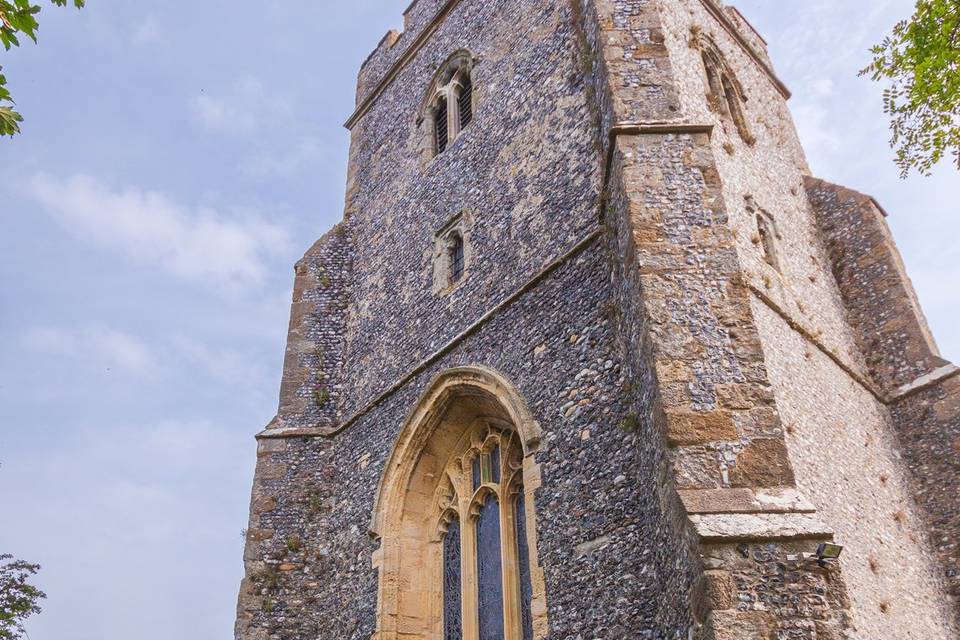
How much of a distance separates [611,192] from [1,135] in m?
5.18

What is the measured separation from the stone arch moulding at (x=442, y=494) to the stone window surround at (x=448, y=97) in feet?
14.9

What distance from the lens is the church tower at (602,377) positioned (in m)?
5.76

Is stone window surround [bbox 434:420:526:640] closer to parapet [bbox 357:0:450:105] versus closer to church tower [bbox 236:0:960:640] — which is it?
church tower [bbox 236:0:960:640]

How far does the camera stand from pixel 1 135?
13.3 ft

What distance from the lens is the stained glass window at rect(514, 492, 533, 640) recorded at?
26.5ft

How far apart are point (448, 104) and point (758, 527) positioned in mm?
9480

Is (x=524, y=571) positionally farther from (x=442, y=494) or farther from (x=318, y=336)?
(x=318, y=336)

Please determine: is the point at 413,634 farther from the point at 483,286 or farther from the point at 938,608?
the point at 938,608

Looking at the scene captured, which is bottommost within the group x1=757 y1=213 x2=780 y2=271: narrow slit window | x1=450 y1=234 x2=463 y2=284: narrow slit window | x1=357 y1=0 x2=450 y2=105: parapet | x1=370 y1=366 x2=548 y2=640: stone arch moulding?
x1=370 y1=366 x2=548 y2=640: stone arch moulding

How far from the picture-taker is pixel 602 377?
757cm

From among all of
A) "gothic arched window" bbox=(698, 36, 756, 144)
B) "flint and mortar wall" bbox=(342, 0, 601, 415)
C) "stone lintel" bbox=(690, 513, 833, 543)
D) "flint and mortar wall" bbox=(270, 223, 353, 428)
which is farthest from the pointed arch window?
"gothic arched window" bbox=(698, 36, 756, 144)

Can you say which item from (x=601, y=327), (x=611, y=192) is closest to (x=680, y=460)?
(x=601, y=327)

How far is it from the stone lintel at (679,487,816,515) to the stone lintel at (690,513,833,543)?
0.04 metres

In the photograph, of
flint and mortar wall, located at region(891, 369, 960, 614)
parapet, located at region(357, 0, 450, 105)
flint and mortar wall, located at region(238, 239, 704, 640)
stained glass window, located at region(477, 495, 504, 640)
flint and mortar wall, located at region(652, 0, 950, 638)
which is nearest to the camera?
flint and mortar wall, located at region(238, 239, 704, 640)
